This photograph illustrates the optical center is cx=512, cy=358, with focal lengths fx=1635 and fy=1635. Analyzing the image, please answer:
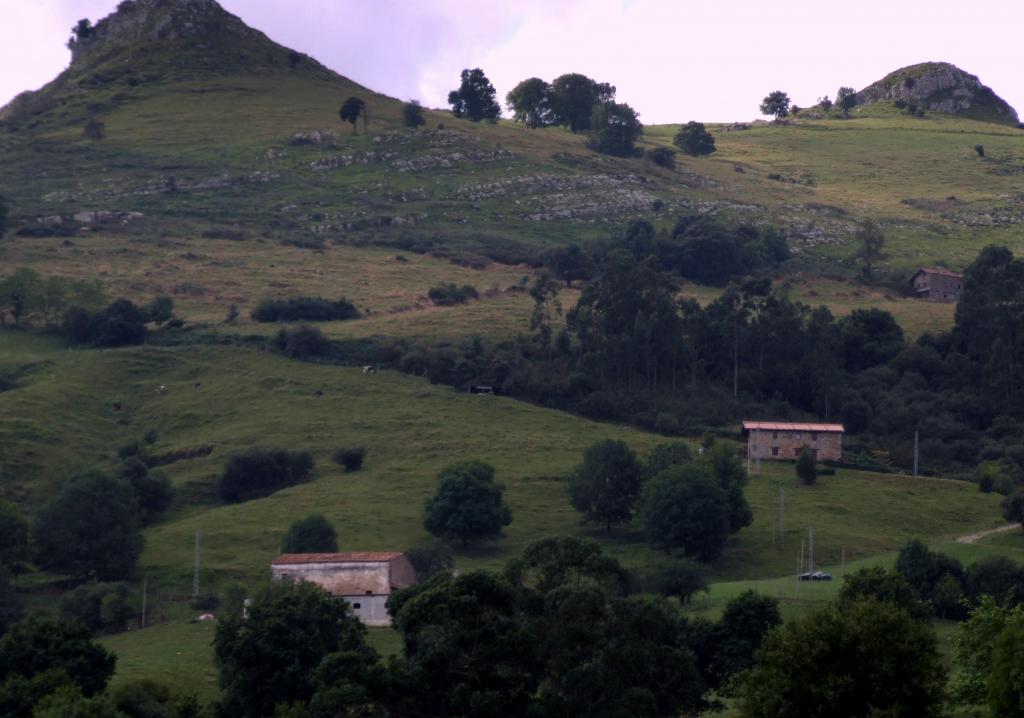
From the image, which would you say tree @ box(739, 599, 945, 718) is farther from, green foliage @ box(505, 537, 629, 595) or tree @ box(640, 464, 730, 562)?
tree @ box(640, 464, 730, 562)

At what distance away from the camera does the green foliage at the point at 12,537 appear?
74.9 m

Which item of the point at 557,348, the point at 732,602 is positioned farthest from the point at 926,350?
the point at 732,602

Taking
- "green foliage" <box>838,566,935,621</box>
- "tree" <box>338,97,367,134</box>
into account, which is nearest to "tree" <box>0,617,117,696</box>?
"green foliage" <box>838,566,935,621</box>

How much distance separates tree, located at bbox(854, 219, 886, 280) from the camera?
143125 millimetres

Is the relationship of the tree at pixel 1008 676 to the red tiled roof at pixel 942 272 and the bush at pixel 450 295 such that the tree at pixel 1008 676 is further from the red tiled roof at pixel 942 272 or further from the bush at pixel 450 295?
the red tiled roof at pixel 942 272

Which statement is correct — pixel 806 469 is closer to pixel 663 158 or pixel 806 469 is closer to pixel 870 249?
pixel 870 249

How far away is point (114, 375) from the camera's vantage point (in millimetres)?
105500

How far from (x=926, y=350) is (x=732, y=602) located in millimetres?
58893

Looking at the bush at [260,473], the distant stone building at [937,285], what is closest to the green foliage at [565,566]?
the bush at [260,473]

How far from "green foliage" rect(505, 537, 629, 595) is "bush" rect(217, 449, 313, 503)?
32212mm

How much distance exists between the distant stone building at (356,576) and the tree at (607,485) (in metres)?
15.2

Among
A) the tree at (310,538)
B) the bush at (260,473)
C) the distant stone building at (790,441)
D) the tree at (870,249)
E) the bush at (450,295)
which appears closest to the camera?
the tree at (310,538)

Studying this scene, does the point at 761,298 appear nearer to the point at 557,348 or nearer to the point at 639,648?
the point at 557,348

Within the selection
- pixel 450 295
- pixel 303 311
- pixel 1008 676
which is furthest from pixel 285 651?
pixel 450 295
